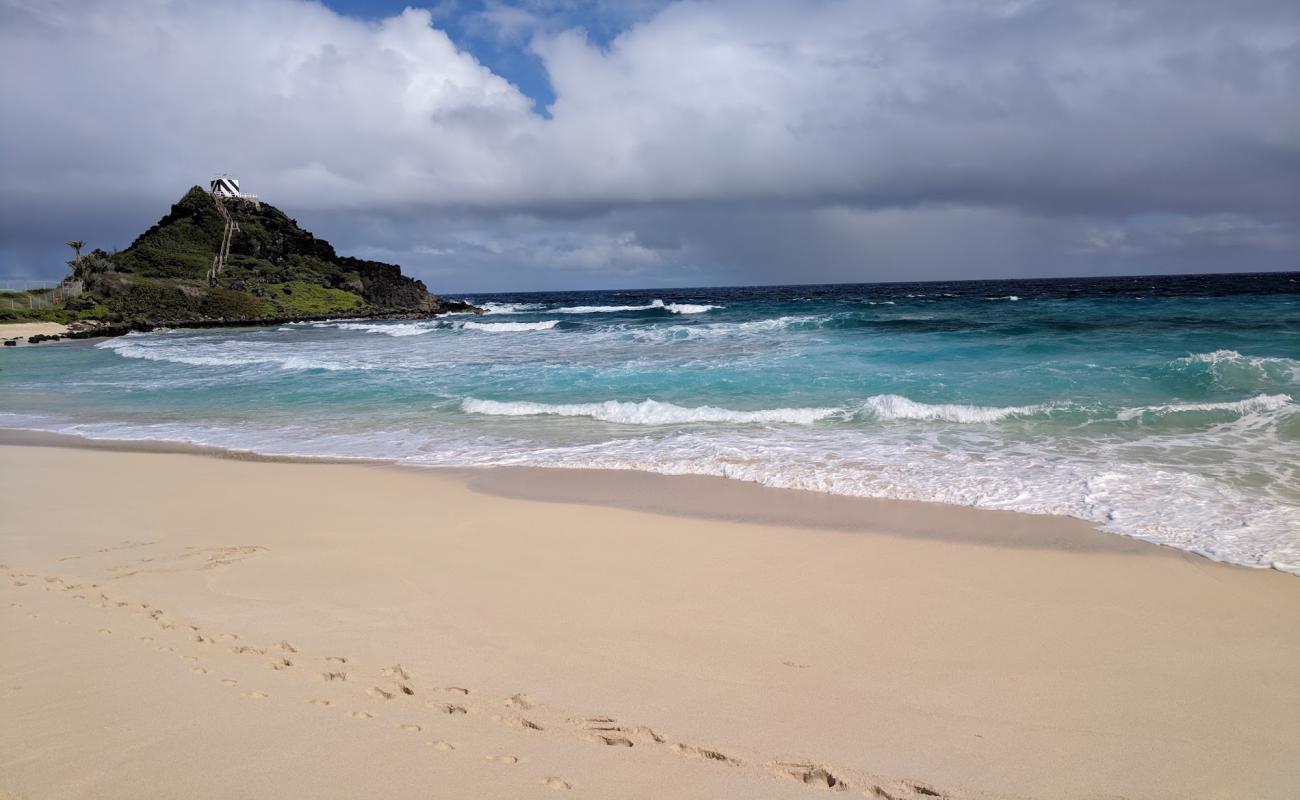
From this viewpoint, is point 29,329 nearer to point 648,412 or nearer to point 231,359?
point 231,359

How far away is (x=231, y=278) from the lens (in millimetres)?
62250

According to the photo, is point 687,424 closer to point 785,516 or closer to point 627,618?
point 785,516

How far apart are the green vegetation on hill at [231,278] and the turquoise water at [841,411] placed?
28.6 meters

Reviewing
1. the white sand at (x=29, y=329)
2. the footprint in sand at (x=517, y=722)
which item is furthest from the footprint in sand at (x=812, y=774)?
the white sand at (x=29, y=329)

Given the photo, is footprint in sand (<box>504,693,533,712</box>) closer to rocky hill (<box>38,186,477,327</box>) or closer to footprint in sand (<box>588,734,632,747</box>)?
footprint in sand (<box>588,734,632,747</box>)

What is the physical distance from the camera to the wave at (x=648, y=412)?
1209 centimetres

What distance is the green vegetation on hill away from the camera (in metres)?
52.5

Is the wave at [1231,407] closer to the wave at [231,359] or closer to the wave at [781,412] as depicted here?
the wave at [781,412]

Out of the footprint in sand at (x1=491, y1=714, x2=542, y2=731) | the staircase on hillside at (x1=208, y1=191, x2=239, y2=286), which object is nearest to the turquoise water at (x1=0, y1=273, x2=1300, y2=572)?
the footprint in sand at (x1=491, y1=714, x2=542, y2=731)

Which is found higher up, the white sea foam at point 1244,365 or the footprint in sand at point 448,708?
the white sea foam at point 1244,365

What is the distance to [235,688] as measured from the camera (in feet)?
11.4

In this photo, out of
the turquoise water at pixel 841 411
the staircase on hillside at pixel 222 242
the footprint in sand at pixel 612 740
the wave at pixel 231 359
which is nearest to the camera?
the footprint in sand at pixel 612 740

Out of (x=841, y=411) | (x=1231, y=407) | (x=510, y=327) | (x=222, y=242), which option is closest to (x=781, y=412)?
(x=841, y=411)

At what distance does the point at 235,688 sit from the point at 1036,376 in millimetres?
15556
